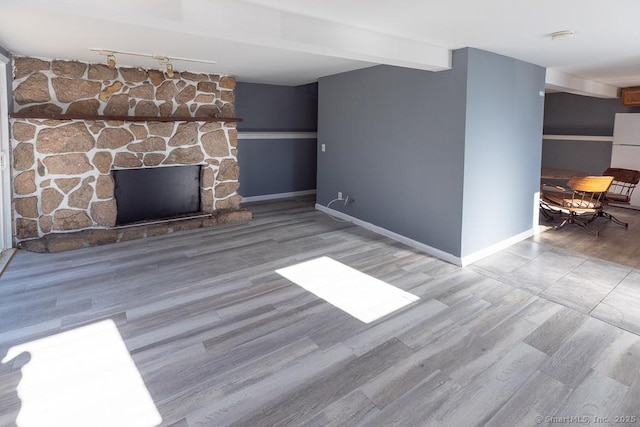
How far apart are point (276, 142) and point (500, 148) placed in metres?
4.16

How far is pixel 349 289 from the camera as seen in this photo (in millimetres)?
3311

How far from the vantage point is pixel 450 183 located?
3955 mm

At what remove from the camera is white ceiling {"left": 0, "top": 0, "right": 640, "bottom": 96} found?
2.26 meters

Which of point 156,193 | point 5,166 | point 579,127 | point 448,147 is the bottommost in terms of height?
point 156,193

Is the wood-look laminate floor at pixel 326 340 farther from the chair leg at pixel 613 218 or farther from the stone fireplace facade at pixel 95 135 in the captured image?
the chair leg at pixel 613 218

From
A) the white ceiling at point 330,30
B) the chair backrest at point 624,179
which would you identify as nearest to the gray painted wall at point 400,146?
the white ceiling at point 330,30

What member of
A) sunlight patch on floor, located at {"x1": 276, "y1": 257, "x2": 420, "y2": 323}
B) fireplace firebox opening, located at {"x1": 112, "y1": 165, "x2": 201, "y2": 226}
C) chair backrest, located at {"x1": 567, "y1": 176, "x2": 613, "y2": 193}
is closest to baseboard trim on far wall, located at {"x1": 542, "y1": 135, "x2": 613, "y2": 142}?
chair backrest, located at {"x1": 567, "y1": 176, "x2": 613, "y2": 193}

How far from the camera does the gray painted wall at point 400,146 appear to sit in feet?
12.8

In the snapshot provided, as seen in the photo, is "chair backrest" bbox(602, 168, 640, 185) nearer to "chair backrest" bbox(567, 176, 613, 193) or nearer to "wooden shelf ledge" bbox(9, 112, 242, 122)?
"chair backrest" bbox(567, 176, 613, 193)

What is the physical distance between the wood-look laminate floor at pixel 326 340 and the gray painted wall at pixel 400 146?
620 mm

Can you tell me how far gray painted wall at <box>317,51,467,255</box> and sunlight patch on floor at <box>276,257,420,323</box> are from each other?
43.5 inches

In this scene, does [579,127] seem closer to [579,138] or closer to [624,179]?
[579,138]

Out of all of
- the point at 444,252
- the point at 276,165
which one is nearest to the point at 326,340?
the point at 444,252

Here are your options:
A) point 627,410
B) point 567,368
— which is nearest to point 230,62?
point 567,368
